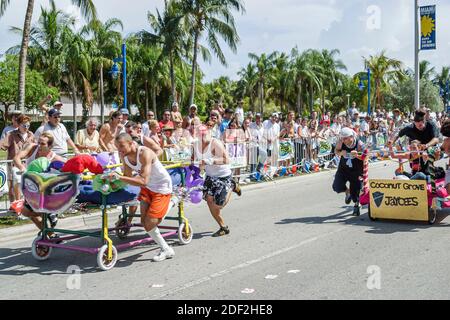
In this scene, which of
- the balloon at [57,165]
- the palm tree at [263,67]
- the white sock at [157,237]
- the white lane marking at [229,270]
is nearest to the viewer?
the white lane marking at [229,270]

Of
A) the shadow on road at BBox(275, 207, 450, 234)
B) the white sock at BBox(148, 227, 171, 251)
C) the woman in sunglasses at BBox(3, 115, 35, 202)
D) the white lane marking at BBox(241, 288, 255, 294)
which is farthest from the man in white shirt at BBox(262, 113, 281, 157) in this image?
the white lane marking at BBox(241, 288, 255, 294)

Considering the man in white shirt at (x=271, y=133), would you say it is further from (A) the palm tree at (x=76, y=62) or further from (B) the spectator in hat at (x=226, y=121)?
(A) the palm tree at (x=76, y=62)

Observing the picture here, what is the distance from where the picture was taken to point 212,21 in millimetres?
33906

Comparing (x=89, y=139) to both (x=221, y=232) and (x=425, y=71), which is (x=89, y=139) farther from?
(x=425, y=71)

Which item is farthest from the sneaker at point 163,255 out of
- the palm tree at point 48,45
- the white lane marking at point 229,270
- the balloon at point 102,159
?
the palm tree at point 48,45

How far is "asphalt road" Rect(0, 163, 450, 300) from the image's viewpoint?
593 centimetres

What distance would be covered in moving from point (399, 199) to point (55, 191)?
5742 mm

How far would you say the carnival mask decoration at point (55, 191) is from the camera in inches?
272

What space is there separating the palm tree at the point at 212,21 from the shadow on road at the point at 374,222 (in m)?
23.9

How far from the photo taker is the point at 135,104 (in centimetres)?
5741

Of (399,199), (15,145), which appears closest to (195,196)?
(399,199)

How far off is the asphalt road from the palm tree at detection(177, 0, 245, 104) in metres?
24.9

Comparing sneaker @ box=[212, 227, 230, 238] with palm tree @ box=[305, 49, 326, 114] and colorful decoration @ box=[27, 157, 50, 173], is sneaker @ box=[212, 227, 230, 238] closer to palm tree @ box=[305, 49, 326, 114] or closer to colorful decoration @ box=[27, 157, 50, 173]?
colorful decoration @ box=[27, 157, 50, 173]
